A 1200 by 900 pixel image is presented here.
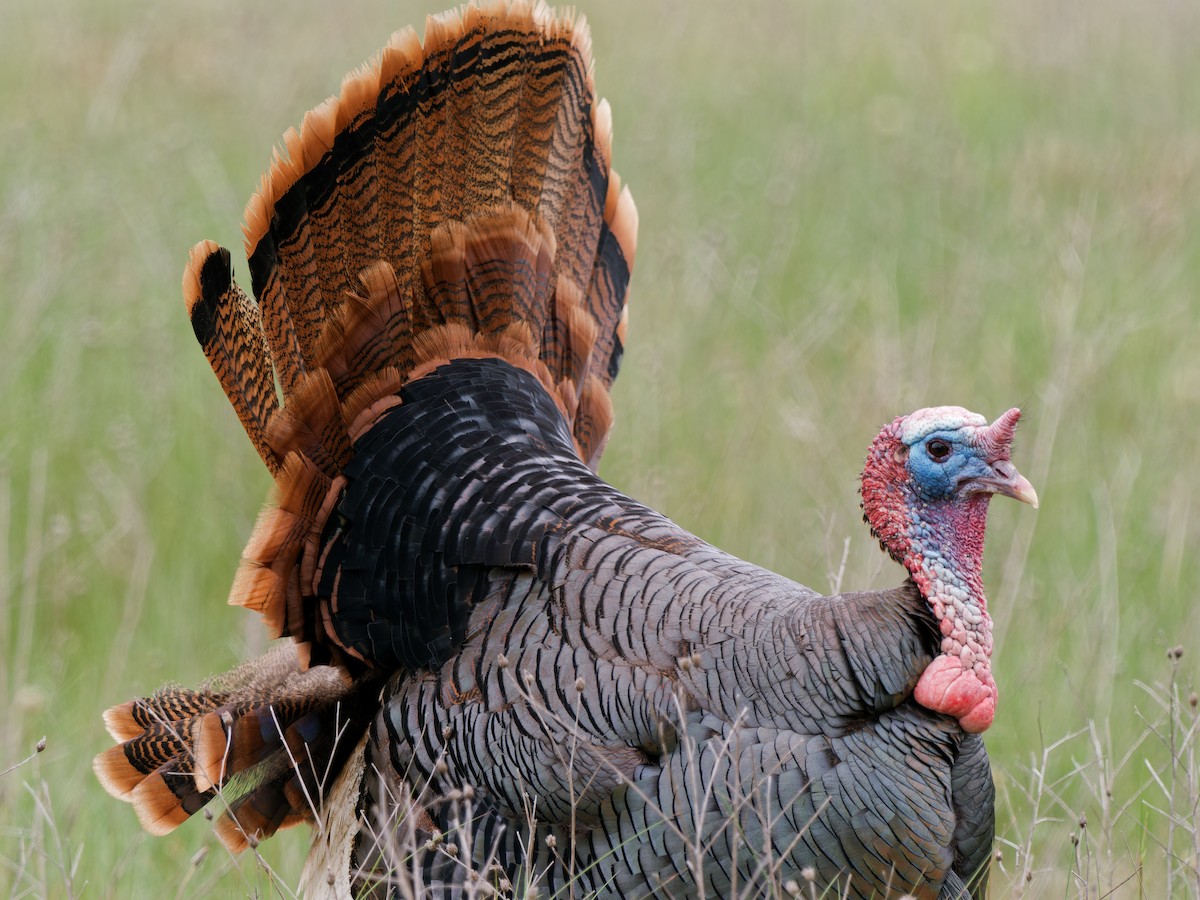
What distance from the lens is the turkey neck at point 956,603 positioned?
3.02m

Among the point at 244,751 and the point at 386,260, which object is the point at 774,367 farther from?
the point at 244,751

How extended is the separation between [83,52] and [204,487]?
4891 mm

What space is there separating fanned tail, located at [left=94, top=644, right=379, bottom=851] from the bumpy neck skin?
4.58ft

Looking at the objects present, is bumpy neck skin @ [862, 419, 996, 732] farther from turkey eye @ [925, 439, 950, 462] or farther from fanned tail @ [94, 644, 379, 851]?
fanned tail @ [94, 644, 379, 851]

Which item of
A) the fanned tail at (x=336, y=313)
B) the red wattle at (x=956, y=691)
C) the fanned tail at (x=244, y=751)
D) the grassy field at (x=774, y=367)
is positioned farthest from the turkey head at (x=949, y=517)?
the fanned tail at (x=244, y=751)

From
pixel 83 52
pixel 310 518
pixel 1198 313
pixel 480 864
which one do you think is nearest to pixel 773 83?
pixel 1198 313

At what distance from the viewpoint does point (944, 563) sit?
3088 millimetres

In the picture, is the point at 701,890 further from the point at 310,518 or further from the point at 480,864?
the point at 310,518

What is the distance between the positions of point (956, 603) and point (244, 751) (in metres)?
1.78

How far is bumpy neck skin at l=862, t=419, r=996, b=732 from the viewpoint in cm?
302

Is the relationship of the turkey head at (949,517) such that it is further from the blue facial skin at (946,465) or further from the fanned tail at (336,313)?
the fanned tail at (336,313)

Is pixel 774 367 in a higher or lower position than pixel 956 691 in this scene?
higher

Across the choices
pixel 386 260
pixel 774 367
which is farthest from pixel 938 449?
pixel 774 367

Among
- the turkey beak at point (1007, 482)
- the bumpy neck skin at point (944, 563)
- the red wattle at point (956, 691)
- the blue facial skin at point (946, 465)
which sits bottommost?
the red wattle at point (956, 691)
